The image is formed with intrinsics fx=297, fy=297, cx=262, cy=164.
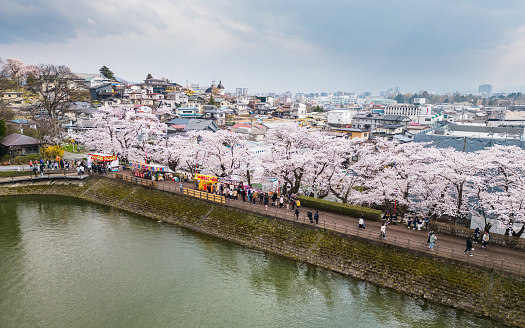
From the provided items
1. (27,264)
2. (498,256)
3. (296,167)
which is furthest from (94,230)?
(498,256)

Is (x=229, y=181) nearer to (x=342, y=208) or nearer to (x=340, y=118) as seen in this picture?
(x=342, y=208)

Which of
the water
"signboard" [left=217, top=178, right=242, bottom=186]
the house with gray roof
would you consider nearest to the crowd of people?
the house with gray roof

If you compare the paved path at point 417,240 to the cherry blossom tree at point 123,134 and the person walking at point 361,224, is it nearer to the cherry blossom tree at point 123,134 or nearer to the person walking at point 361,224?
the person walking at point 361,224

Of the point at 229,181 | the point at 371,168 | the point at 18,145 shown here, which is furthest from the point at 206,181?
the point at 18,145

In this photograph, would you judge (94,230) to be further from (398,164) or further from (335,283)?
(398,164)

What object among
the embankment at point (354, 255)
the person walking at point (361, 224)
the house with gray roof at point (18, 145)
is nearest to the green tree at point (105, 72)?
the house with gray roof at point (18, 145)

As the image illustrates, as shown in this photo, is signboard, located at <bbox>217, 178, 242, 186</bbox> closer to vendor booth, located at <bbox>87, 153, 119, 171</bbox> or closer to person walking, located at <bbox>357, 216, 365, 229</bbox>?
person walking, located at <bbox>357, 216, 365, 229</bbox>
